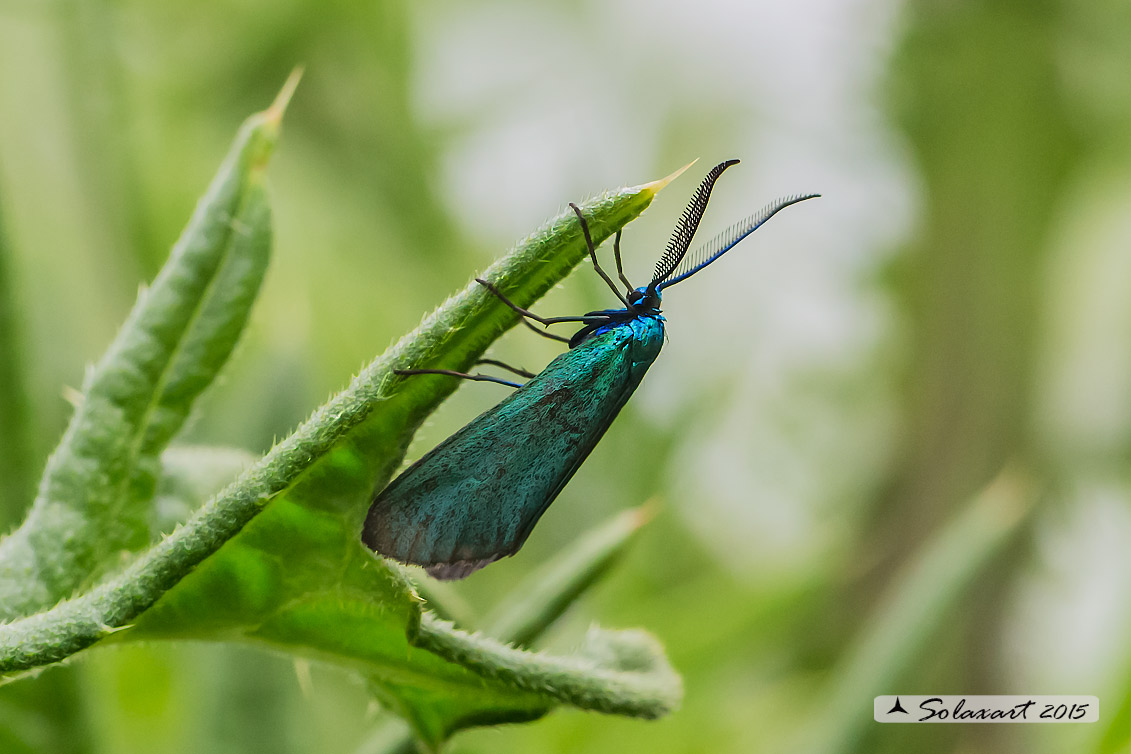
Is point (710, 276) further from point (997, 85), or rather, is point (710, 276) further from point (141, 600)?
point (141, 600)

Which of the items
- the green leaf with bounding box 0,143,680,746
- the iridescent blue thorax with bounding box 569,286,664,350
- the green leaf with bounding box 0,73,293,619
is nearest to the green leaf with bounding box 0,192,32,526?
the green leaf with bounding box 0,73,293,619

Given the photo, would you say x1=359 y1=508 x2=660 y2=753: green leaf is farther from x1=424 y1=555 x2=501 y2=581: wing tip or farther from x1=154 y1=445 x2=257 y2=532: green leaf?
x1=154 y1=445 x2=257 y2=532: green leaf

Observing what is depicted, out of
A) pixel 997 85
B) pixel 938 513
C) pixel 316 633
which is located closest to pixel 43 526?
pixel 316 633

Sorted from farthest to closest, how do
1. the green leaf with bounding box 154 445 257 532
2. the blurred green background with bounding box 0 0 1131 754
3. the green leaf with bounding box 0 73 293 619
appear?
the blurred green background with bounding box 0 0 1131 754
the green leaf with bounding box 154 445 257 532
the green leaf with bounding box 0 73 293 619

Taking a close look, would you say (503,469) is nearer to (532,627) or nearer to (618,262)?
(532,627)

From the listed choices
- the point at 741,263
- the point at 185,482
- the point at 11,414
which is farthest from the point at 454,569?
the point at 741,263

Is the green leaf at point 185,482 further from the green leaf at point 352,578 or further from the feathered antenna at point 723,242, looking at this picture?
the feathered antenna at point 723,242

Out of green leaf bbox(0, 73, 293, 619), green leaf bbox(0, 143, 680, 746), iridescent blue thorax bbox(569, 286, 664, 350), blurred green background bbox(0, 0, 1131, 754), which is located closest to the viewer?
green leaf bbox(0, 143, 680, 746)
